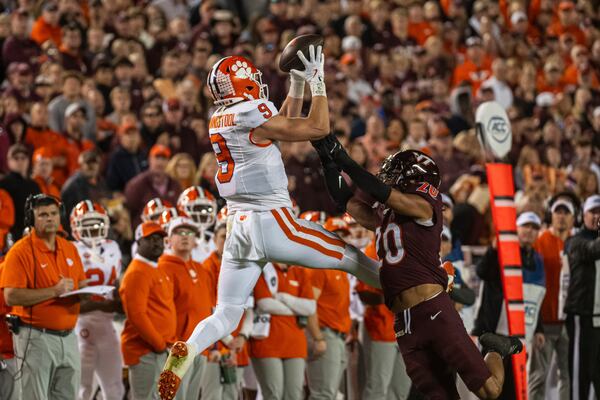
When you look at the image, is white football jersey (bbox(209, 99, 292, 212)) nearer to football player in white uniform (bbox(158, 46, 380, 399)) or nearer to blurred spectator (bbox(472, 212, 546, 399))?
football player in white uniform (bbox(158, 46, 380, 399))

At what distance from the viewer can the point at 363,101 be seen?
1692 centimetres

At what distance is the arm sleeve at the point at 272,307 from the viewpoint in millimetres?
10812

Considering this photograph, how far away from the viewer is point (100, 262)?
10688mm

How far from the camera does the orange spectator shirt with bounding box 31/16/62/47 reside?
55.1 ft

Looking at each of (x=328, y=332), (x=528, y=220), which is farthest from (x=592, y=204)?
(x=328, y=332)

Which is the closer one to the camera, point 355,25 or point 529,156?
point 529,156

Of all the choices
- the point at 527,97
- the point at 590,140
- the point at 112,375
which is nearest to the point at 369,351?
the point at 112,375

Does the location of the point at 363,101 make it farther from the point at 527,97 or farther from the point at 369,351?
the point at 369,351

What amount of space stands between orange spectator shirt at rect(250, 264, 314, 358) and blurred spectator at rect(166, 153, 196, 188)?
3.13 m

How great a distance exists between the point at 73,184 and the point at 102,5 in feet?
17.7

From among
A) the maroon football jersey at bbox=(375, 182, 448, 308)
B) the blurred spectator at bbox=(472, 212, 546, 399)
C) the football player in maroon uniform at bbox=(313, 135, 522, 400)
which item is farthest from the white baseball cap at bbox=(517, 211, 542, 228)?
the maroon football jersey at bbox=(375, 182, 448, 308)

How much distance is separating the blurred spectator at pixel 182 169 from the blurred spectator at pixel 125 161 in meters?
0.46

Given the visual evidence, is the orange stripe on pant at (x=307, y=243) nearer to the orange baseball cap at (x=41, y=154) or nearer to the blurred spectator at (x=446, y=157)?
the orange baseball cap at (x=41, y=154)

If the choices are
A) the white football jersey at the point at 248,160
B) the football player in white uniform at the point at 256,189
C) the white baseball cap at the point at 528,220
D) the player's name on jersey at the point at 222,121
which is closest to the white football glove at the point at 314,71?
the football player in white uniform at the point at 256,189
